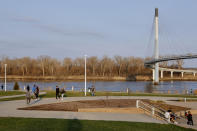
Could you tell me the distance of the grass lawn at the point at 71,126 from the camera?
11892 millimetres

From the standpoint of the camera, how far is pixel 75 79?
104 m

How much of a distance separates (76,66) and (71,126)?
4229 inches

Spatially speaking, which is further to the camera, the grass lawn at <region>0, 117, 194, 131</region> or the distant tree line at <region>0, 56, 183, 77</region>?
the distant tree line at <region>0, 56, 183, 77</region>

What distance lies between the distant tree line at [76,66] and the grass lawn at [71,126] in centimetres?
9711

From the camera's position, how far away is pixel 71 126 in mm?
12508

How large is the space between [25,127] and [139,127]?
5364 millimetres

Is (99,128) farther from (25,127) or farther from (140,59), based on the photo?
(140,59)

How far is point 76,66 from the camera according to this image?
120m

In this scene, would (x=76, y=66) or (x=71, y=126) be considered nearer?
(x=71, y=126)

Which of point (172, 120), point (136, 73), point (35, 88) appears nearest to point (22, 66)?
point (136, 73)

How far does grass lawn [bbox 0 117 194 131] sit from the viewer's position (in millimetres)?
11892

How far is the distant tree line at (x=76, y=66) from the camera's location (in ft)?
370

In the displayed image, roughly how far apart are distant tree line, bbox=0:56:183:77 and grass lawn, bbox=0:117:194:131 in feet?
319

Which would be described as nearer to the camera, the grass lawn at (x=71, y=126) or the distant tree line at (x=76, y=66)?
the grass lawn at (x=71, y=126)
